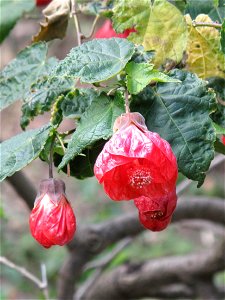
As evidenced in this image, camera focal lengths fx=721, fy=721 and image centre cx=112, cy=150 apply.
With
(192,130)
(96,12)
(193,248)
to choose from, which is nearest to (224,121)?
(192,130)

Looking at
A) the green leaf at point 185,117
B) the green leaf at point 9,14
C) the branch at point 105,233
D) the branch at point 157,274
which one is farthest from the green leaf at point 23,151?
the branch at point 157,274

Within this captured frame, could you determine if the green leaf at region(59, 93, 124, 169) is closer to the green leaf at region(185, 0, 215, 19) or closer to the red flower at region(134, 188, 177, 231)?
the red flower at region(134, 188, 177, 231)

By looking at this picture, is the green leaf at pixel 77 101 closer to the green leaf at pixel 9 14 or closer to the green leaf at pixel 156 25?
the green leaf at pixel 156 25

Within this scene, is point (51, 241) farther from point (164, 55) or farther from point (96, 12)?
point (96, 12)

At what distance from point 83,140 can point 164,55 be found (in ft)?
0.79

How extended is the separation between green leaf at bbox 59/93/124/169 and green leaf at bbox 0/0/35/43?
0.53 metres

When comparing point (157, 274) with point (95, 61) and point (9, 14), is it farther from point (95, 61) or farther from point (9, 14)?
point (95, 61)

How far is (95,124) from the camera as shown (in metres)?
0.95

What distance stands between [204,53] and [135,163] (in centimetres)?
32

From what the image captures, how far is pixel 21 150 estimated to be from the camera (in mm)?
1048

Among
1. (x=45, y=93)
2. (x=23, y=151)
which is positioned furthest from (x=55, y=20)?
(x=23, y=151)

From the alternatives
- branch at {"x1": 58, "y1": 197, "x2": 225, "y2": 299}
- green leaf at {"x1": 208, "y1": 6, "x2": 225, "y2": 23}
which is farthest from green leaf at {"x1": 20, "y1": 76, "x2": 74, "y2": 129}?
branch at {"x1": 58, "y1": 197, "x2": 225, "y2": 299}

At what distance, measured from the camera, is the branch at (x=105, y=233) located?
201 centimetres

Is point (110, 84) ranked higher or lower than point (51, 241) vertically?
higher
